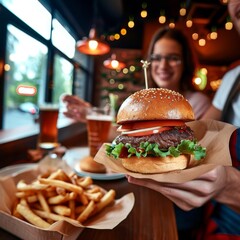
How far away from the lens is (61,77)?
16.9ft

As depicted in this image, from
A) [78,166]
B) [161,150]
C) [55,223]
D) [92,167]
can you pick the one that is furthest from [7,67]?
[55,223]

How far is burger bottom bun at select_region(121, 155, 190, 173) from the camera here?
41.2 inches

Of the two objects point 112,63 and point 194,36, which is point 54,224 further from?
point 194,36

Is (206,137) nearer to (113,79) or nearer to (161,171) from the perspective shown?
(161,171)

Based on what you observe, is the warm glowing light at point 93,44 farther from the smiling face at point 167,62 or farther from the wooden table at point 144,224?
the wooden table at point 144,224

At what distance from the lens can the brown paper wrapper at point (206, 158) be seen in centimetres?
95

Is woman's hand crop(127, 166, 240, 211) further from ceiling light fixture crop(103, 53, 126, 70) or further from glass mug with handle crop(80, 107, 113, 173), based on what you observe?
ceiling light fixture crop(103, 53, 126, 70)

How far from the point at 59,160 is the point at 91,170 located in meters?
A: 0.21

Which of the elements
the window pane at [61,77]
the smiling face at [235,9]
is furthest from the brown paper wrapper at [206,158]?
the window pane at [61,77]

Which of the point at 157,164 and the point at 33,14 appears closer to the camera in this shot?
the point at 157,164

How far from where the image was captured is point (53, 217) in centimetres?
85

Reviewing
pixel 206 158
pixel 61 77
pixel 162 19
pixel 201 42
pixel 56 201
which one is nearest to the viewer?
pixel 56 201

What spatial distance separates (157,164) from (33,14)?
2967 mm

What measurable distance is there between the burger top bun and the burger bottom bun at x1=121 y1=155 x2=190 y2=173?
0.61 ft
